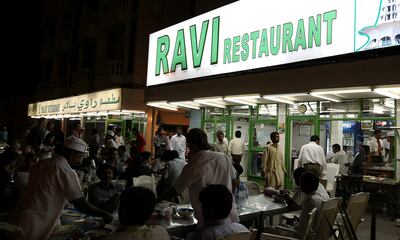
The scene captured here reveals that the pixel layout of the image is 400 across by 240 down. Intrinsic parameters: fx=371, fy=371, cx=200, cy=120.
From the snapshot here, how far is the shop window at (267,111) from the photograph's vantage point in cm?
1173

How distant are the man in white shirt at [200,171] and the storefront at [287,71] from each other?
14.7 feet

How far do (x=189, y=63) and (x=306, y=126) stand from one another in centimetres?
422

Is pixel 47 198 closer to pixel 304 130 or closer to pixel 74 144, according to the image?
pixel 74 144

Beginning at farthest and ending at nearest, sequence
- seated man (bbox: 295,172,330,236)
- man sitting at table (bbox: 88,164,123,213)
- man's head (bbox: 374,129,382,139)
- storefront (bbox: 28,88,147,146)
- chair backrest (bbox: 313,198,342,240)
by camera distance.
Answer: storefront (bbox: 28,88,147,146) → man's head (bbox: 374,129,382,139) → man sitting at table (bbox: 88,164,123,213) → seated man (bbox: 295,172,330,236) → chair backrest (bbox: 313,198,342,240)

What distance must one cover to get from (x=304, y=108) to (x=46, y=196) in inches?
338

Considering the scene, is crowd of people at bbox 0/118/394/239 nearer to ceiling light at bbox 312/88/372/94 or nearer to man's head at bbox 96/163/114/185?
man's head at bbox 96/163/114/185

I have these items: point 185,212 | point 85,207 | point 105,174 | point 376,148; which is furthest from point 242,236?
point 376,148

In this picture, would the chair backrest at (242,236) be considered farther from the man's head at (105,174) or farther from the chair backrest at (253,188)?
the chair backrest at (253,188)

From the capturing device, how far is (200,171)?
14.0 feet

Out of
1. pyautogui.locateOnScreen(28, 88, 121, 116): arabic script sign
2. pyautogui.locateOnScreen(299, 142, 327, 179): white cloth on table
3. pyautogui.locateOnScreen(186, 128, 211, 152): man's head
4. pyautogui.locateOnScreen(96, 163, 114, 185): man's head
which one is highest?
pyautogui.locateOnScreen(28, 88, 121, 116): arabic script sign

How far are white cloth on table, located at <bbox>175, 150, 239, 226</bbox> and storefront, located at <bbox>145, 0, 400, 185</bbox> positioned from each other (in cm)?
449

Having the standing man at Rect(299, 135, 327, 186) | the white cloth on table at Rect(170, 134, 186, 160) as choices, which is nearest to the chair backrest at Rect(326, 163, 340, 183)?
the standing man at Rect(299, 135, 327, 186)

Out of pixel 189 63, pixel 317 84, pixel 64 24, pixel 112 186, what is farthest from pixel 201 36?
pixel 64 24

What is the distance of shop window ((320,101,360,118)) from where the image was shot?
9.83m
